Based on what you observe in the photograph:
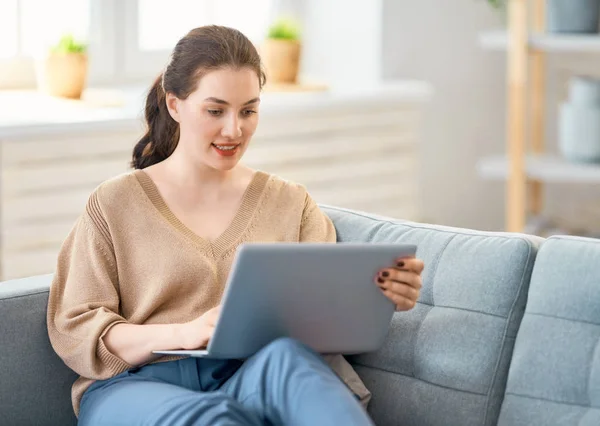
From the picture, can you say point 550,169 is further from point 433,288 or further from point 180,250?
point 180,250

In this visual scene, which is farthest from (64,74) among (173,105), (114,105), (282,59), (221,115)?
(221,115)

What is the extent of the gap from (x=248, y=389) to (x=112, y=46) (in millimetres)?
1947

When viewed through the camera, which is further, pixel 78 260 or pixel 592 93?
pixel 592 93

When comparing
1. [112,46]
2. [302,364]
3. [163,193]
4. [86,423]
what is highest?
[112,46]

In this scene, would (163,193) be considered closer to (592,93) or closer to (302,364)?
(302,364)

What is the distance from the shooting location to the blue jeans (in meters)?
1.66

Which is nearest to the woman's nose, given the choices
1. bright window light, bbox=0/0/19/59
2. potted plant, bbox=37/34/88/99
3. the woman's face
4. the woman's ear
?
the woman's face

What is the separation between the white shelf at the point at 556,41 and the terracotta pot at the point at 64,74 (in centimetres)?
146

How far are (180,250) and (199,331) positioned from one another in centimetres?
22

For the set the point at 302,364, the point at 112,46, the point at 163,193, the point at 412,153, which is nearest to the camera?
the point at 302,364

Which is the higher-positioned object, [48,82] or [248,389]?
[48,82]

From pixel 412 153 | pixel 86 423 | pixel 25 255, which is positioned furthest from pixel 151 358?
pixel 412 153

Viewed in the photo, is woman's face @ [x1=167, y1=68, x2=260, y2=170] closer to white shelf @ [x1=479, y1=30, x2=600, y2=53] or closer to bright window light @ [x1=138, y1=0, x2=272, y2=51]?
bright window light @ [x1=138, y1=0, x2=272, y2=51]

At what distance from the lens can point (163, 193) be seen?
81.7 inches
